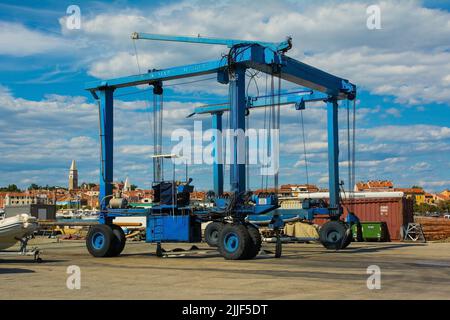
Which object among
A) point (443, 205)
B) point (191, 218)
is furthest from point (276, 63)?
point (443, 205)

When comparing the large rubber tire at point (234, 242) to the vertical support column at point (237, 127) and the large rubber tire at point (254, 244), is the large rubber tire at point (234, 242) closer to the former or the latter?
the large rubber tire at point (254, 244)

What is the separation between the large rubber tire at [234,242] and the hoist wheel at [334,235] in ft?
26.6

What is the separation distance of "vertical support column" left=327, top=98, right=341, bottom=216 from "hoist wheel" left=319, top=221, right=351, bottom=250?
4.29 feet

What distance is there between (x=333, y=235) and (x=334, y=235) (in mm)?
53

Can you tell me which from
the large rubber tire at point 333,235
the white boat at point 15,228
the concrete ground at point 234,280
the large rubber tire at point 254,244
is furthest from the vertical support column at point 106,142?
the large rubber tire at point 333,235

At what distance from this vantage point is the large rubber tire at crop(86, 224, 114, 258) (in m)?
24.7

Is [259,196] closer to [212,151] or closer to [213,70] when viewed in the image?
[213,70]

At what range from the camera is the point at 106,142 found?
27516 mm

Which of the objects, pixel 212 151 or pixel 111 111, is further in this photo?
pixel 212 151

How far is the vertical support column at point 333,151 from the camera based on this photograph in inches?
1193

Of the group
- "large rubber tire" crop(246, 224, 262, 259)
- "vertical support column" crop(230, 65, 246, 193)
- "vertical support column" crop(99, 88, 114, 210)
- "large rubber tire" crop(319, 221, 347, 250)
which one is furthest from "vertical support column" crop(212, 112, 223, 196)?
"large rubber tire" crop(246, 224, 262, 259)

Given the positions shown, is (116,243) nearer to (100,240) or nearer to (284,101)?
(100,240)
